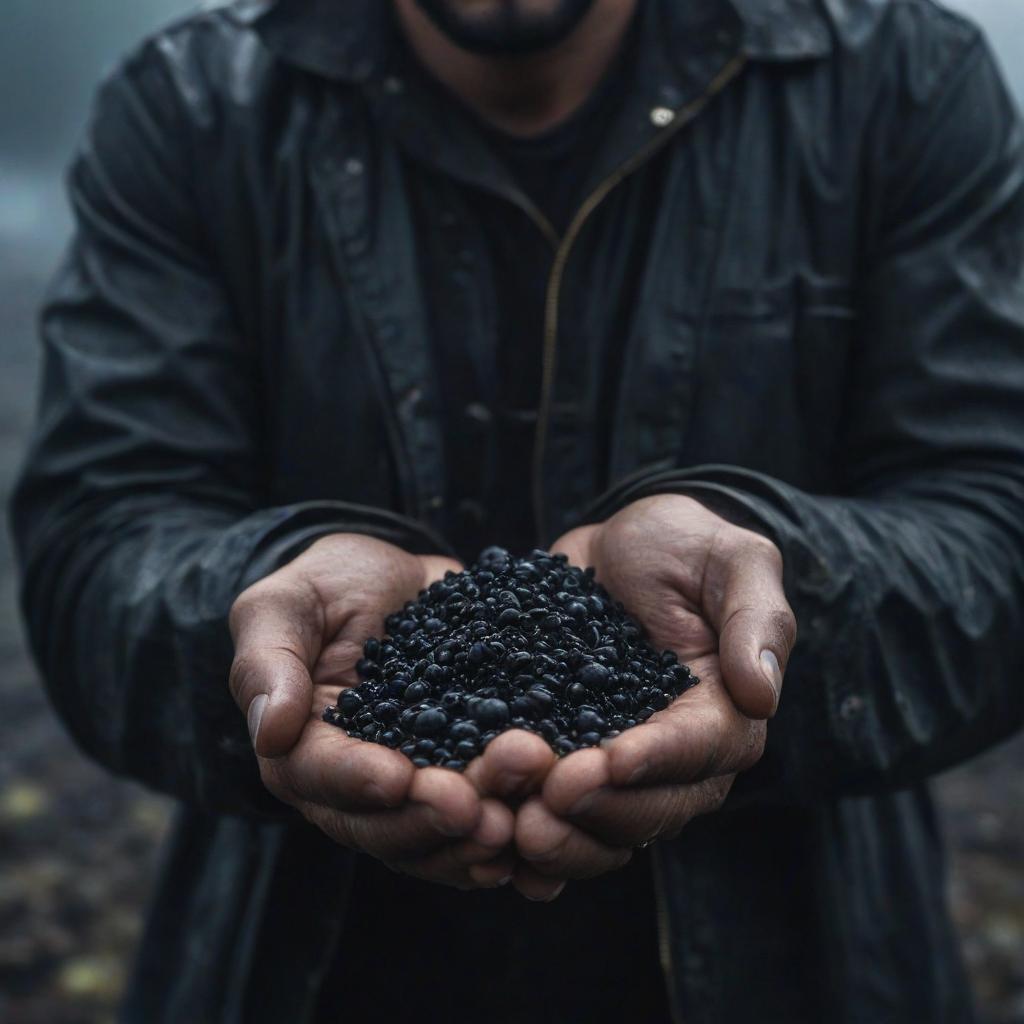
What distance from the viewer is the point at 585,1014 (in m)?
1.69

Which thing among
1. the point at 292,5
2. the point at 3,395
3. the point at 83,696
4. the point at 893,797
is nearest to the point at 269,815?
the point at 83,696

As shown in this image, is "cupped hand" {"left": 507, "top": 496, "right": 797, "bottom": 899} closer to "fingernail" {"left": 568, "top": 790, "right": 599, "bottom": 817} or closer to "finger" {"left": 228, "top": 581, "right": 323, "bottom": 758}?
"fingernail" {"left": 568, "top": 790, "right": 599, "bottom": 817}

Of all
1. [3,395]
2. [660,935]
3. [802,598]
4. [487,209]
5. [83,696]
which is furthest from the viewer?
[3,395]

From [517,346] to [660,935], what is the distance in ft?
2.82

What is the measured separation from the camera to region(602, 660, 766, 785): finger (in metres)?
1.12

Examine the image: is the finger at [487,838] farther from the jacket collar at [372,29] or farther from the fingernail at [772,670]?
the jacket collar at [372,29]

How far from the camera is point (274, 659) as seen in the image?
4.14 feet

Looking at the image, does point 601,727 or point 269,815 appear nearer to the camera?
point 601,727

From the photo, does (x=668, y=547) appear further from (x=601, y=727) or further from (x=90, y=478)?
(x=90, y=478)

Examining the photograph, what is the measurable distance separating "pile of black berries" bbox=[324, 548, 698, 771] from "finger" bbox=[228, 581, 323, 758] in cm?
9

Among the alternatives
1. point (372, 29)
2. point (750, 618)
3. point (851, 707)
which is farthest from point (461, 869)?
point (372, 29)

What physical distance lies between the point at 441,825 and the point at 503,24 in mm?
1181

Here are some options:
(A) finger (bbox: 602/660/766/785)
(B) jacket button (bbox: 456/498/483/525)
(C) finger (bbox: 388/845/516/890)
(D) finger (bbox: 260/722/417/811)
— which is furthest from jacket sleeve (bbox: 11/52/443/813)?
(A) finger (bbox: 602/660/766/785)

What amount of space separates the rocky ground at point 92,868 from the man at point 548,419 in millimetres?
1148
